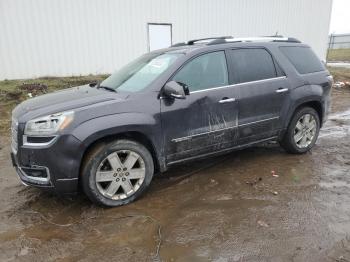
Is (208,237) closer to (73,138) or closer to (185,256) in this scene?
(185,256)

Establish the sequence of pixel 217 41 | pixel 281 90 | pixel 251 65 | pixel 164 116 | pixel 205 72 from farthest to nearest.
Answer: pixel 281 90 → pixel 251 65 → pixel 217 41 → pixel 205 72 → pixel 164 116

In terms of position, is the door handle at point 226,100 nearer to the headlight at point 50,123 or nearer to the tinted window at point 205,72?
the tinted window at point 205,72

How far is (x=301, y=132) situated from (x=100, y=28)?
9.39 meters

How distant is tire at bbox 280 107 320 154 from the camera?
5285 millimetres

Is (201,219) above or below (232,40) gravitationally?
below

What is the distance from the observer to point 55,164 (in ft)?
11.5

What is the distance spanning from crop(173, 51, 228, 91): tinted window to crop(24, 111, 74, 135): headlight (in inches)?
53.3

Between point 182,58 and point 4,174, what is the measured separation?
3.05 metres

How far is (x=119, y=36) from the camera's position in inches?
519

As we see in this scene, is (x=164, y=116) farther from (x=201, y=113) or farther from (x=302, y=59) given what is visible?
(x=302, y=59)

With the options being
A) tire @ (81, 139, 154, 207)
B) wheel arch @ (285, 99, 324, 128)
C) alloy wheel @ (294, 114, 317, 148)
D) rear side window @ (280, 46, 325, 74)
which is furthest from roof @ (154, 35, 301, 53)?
tire @ (81, 139, 154, 207)

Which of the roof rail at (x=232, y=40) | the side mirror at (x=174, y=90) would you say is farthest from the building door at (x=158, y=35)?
the side mirror at (x=174, y=90)

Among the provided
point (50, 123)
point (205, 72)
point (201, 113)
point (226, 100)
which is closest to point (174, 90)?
point (201, 113)

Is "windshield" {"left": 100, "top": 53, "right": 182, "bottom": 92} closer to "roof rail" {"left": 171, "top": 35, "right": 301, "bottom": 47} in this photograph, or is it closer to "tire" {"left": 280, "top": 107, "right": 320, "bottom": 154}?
"roof rail" {"left": 171, "top": 35, "right": 301, "bottom": 47}
